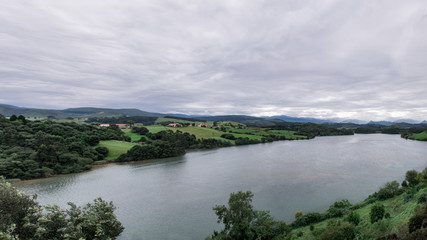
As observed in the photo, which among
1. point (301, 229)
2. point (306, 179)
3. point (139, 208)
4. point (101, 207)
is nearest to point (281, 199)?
point (301, 229)

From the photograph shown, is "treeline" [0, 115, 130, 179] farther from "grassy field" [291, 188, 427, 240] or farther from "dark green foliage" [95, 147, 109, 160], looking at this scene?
"grassy field" [291, 188, 427, 240]

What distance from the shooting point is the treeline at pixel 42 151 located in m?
41.0

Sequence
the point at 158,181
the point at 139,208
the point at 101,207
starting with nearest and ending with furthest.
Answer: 1. the point at 101,207
2. the point at 139,208
3. the point at 158,181

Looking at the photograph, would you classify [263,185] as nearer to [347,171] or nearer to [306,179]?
[306,179]

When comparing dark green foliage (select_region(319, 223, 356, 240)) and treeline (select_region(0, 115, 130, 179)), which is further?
treeline (select_region(0, 115, 130, 179))

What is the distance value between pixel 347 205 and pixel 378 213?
296 inches

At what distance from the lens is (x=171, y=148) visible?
6756 centimetres

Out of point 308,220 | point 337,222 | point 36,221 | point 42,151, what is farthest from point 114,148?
point 337,222

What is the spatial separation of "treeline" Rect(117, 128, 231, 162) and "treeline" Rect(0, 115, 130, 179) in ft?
28.0

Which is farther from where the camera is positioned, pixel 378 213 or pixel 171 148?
pixel 171 148

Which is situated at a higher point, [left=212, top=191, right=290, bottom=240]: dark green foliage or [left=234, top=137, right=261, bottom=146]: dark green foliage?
[left=212, top=191, right=290, bottom=240]: dark green foliage

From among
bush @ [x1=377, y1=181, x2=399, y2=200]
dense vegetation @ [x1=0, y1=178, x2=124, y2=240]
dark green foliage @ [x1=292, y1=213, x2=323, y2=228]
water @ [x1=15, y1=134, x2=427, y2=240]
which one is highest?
dense vegetation @ [x1=0, y1=178, x2=124, y2=240]

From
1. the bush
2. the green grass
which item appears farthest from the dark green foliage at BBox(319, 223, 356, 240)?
the green grass

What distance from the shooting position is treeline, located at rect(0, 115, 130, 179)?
4103 centimetres
